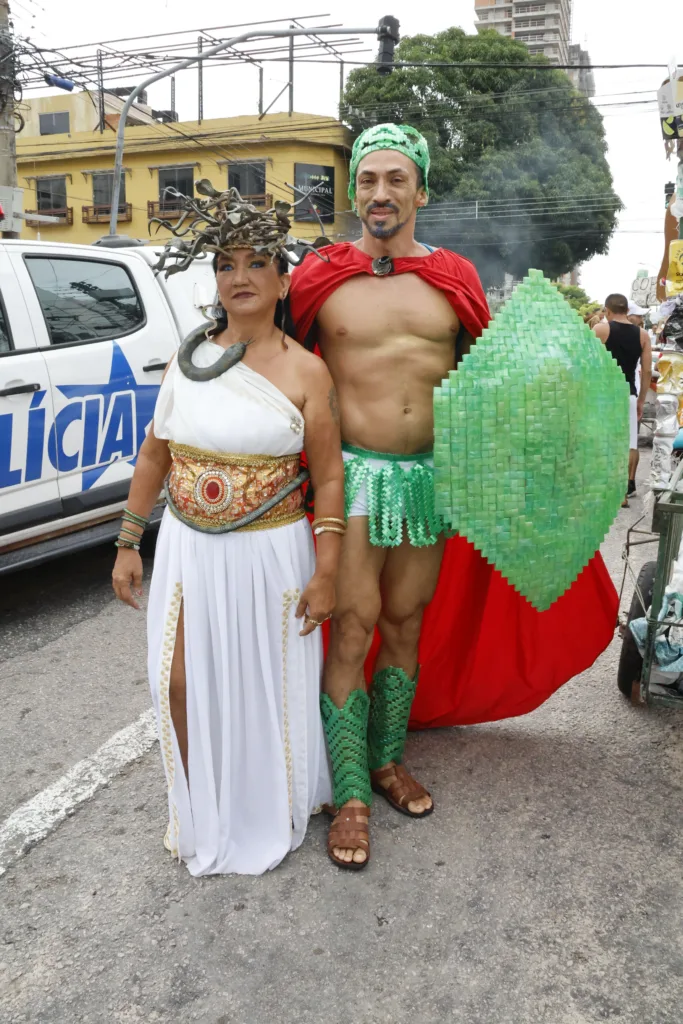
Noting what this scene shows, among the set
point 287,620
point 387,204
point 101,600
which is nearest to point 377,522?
point 287,620

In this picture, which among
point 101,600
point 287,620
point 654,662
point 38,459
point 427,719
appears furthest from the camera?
point 101,600

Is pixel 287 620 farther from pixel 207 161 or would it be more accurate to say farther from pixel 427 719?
pixel 207 161

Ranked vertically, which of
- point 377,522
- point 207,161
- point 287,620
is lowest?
point 287,620

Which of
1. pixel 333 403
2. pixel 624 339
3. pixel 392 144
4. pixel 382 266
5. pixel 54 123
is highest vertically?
pixel 54 123

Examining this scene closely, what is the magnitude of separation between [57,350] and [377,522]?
8.68 ft

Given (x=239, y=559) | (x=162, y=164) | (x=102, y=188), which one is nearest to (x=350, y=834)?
(x=239, y=559)

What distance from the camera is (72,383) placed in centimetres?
461

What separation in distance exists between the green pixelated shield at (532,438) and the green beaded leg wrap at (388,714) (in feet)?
1.84

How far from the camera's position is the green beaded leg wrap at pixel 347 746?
2.73 m

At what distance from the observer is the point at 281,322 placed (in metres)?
2.56

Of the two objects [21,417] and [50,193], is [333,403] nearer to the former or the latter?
[21,417]

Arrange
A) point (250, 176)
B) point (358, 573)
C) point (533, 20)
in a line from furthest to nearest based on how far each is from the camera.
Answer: point (533, 20) → point (250, 176) → point (358, 573)

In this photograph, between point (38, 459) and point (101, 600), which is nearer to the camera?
point (38, 459)

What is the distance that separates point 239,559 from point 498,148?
103 ft
